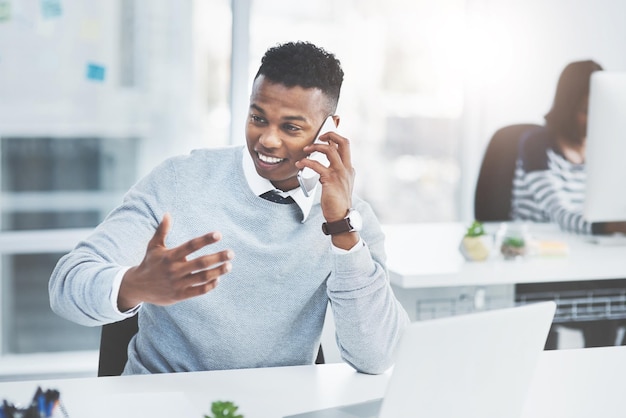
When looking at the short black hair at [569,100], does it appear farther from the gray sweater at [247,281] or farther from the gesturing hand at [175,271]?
the gesturing hand at [175,271]

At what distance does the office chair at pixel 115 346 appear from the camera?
1664 millimetres

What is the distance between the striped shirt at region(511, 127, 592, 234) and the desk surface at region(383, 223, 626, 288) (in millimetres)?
195

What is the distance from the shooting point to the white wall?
13.3 feet

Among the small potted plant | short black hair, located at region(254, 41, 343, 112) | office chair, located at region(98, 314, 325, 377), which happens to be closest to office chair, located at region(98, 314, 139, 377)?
office chair, located at region(98, 314, 325, 377)

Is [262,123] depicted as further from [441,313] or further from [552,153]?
[552,153]

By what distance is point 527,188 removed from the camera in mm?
3453

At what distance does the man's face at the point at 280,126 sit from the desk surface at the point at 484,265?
71cm

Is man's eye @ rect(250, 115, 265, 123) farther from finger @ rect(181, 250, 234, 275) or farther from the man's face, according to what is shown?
finger @ rect(181, 250, 234, 275)

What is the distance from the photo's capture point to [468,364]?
3.41ft

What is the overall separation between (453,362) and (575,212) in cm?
203

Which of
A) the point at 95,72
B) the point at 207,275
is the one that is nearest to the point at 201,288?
the point at 207,275

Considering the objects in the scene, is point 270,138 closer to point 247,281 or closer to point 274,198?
point 274,198

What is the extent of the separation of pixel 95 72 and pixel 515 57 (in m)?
2.06

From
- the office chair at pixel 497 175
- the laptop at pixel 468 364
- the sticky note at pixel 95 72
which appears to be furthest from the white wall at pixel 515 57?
the laptop at pixel 468 364
